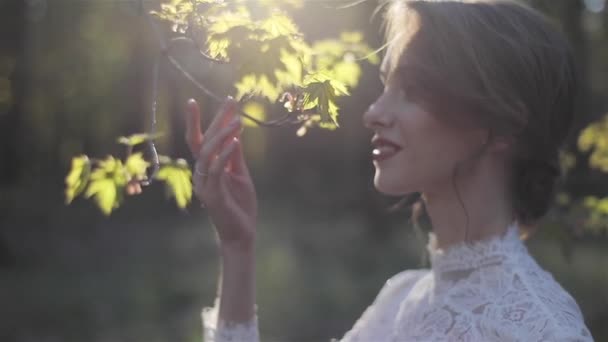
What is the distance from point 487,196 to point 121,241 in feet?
43.2

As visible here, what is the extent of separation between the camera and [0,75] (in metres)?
11.1

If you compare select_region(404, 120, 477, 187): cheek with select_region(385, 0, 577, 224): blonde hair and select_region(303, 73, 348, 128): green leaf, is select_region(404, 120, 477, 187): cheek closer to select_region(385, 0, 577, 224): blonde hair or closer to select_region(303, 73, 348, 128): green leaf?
select_region(385, 0, 577, 224): blonde hair

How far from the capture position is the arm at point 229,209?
70.2 inches

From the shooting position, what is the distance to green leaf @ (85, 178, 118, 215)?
199cm

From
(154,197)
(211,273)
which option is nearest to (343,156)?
(154,197)

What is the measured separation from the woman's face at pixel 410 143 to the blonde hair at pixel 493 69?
0.03 m

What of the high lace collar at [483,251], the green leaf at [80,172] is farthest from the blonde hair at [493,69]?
the green leaf at [80,172]

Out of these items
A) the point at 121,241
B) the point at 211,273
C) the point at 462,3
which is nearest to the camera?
the point at 462,3

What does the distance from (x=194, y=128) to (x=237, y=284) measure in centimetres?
39

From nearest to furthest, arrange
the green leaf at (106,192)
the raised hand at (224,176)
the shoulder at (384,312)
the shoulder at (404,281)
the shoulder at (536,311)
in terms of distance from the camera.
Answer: the shoulder at (536,311)
the raised hand at (224,176)
the green leaf at (106,192)
the shoulder at (384,312)
the shoulder at (404,281)

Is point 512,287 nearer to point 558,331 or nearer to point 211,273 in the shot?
point 558,331

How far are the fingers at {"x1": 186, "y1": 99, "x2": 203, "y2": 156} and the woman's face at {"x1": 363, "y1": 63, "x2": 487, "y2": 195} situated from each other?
0.39 metres

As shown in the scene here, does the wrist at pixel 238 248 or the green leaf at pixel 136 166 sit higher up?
the green leaf at pixel 136 166

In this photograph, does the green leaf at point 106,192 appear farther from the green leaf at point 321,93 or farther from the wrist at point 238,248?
the green leaf at point 321,93
